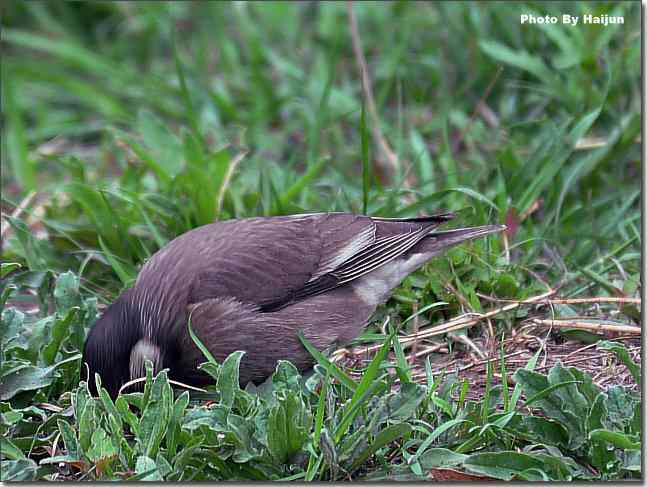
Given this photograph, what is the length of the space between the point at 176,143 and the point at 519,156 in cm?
196

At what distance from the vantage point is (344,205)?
17.1 ft

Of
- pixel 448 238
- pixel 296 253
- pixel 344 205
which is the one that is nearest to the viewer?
pixel 296 253

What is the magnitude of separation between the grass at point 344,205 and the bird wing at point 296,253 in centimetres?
27

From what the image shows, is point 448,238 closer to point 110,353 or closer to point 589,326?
point 589,326

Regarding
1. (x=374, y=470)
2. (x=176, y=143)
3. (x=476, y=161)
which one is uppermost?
(x=176, y=143)

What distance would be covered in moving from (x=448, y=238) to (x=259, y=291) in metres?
0.92

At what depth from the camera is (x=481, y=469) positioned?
338 cm

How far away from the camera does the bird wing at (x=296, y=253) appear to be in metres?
4.19

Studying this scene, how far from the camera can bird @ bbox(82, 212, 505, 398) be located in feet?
13.2

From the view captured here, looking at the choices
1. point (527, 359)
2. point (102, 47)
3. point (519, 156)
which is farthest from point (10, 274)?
point (102, 47)

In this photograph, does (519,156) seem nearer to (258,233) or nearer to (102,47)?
(258,233)

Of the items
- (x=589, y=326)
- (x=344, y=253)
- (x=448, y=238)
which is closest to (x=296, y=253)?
(x=344, y=253)

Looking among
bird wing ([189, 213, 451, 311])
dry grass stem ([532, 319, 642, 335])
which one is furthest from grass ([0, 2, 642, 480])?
bird wing ([189, 213, 451, 311])

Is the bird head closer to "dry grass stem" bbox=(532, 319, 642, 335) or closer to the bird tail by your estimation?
the bird tail
